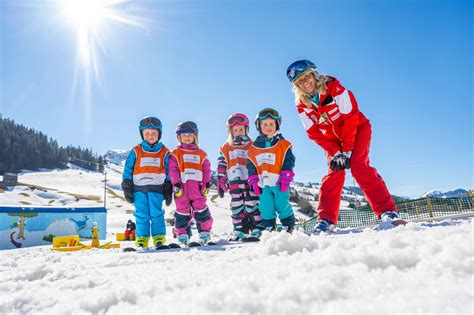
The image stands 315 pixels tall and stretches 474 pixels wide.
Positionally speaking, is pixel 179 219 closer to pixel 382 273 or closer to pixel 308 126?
pixel 308 126

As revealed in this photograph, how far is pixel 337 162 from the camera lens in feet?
10.9

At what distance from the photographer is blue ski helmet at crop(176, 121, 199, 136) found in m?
5.20

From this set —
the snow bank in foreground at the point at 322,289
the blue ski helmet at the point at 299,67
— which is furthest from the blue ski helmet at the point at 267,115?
the snow bank in foreground at the point at 322,289

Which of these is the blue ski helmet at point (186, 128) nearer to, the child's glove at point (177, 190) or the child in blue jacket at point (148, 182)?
the child in blue jacket at point (148, 182)

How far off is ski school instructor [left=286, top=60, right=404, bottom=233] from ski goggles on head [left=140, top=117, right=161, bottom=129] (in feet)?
8.15

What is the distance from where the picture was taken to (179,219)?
473cm

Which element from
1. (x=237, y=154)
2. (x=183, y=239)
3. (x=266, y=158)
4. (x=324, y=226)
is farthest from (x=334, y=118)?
(x=183, y=239)

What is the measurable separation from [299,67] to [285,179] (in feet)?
5.45

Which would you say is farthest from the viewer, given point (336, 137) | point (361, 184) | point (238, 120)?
point (238, 120)

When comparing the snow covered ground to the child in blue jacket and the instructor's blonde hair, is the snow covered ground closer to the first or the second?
the instructor's blonde hair

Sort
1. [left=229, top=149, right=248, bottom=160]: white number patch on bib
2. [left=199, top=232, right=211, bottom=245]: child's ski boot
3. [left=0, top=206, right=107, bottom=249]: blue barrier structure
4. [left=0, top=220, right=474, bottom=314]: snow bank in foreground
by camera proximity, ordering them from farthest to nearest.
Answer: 1. [left=0, top=206, right=107, bottom=249]: blue barrier structure
2. [left=229, top=149, right=248, bottom=160]: white number patch on bib
3. [left=199, top=232, right=211, bottom=245]: child's ski boot
4. [left=0, top=220, right=474, bottom=314]: snow bank in foreground

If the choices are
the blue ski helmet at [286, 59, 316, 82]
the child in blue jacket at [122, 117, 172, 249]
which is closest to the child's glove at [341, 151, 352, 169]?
the blue ski helmet at [286, 59, 316, 82]

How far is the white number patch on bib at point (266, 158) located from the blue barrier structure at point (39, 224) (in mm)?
9130

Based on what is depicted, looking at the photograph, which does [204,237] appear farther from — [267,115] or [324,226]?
[267,115]
